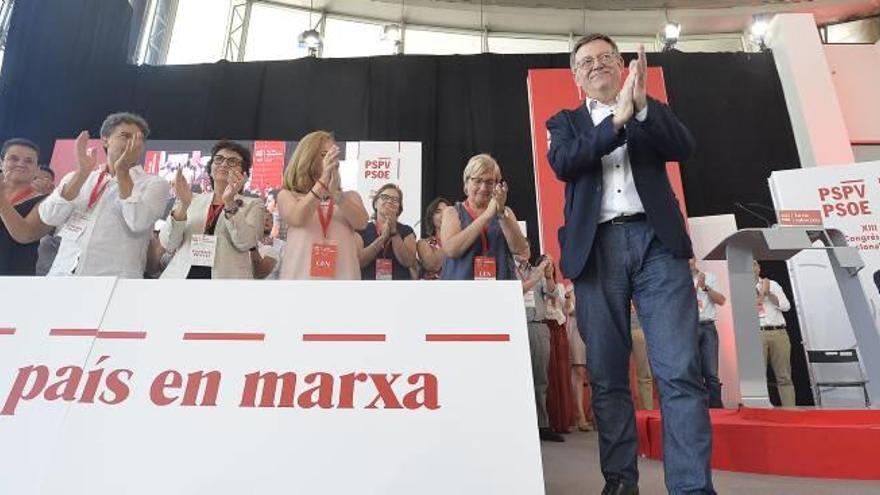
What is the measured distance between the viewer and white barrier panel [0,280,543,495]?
2.85ft

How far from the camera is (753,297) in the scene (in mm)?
2273

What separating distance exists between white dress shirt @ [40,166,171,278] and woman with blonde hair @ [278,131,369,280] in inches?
17.1

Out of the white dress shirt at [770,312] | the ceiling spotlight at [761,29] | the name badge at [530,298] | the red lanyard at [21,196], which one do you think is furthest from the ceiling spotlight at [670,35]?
the red lanyard at [21,196]

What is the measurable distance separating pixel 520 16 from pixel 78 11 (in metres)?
5.19

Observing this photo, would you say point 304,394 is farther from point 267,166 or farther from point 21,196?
point 267,166

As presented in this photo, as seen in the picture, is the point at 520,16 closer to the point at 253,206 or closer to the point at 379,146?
the point at 379,146

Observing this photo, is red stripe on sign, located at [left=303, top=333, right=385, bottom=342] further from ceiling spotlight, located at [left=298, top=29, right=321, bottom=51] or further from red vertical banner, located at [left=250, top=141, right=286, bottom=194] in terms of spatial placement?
ceiling spotlight, located at [left=298, top=29, right=321, bottom=51]

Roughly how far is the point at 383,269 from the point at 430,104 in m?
3.65

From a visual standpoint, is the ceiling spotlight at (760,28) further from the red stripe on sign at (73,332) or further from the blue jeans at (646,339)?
the red stripe on sign at (73,332)

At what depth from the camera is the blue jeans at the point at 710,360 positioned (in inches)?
154

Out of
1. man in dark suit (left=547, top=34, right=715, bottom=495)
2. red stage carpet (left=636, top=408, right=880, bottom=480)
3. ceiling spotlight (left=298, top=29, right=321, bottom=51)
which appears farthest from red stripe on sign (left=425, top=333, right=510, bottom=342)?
ceiling spotlight (left=298, top=29, right=321, bottom=51)

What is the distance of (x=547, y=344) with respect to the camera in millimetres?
3279

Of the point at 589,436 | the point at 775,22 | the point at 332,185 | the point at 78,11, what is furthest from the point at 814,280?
the point at 78,11

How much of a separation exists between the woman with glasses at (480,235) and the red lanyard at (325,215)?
0.39m
